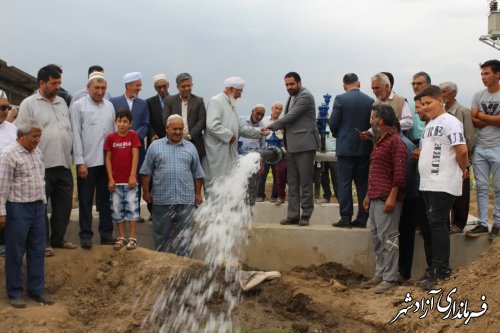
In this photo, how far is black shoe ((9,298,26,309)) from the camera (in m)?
6.58

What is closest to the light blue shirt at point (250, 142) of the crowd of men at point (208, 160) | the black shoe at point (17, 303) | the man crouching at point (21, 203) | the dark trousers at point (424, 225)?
the crowd of men at point (208, 160)

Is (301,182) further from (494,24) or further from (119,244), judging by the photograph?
(494,24)

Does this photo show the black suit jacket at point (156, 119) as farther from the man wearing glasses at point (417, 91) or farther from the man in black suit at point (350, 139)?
the man wearing glasses at point (417, 91)

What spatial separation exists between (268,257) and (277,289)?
1502 millimetres

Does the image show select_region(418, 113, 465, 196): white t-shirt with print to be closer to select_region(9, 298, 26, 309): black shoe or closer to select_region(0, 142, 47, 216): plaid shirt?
select_region(0, 142, 47, 216): plaid shirt

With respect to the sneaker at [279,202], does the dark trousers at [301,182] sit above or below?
above

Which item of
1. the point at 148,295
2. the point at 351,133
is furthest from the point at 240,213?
the point at 148,295

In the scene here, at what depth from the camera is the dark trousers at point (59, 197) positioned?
25.0 ft

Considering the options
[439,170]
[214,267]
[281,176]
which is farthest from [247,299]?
[281,176]

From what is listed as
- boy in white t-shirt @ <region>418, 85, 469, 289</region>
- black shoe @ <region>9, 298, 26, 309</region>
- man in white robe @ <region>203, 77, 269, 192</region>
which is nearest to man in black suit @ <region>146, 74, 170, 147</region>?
man in white robe @ <region>203, 77, 269, 192</region>

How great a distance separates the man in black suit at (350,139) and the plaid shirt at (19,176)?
390cm

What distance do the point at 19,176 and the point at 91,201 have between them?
164 cm

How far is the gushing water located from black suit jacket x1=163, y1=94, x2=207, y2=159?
0.66m

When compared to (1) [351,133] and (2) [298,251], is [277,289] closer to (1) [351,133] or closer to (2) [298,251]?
(2) [298,251]
